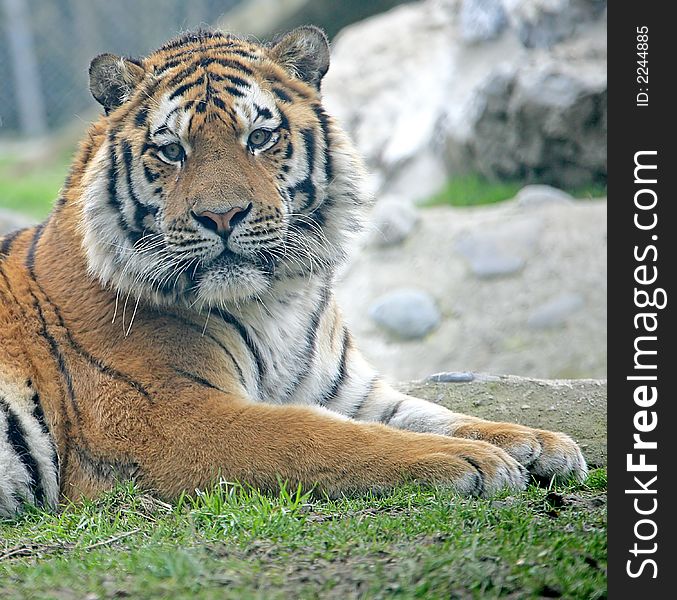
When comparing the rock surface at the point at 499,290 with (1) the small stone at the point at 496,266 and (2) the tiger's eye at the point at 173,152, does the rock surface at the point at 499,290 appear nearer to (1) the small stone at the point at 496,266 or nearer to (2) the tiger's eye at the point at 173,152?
(1) the small stone at the point at 496,266

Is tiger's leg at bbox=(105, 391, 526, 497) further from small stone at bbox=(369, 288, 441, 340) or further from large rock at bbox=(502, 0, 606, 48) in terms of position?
large rock at bbox=(502, 0, 606, 48)

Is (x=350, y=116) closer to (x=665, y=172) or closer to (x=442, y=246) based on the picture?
(x=442, y=246)

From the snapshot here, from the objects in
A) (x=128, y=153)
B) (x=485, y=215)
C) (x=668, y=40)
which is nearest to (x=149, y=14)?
(x=485, y=215)

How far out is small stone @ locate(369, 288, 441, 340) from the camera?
765 cm

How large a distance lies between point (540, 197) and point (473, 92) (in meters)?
2.00

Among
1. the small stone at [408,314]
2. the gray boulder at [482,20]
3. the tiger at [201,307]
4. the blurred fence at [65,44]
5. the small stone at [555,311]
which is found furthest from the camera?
the blurred fence at [65,44]

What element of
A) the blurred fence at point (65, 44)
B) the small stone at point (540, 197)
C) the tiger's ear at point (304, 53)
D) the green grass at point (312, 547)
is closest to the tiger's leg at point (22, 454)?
the green grass at point (312, 547)

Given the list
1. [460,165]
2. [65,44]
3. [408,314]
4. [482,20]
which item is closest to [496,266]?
[408,314]

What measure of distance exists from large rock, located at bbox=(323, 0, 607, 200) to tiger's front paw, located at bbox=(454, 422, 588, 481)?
233 inches

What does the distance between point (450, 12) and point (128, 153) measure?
8.02 metres

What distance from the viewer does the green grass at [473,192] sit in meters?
9.63

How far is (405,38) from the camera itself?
11.1m

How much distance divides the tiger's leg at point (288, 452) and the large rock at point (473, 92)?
616cm

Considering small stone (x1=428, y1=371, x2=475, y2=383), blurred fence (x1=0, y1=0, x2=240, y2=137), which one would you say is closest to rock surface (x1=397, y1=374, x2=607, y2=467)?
small stone (x1=428, y1=371, x2=475, y2=383)
